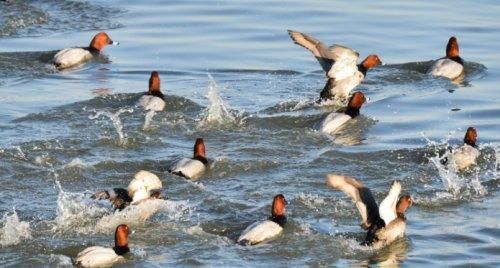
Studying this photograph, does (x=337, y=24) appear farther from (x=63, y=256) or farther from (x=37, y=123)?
(x=63, y=256)

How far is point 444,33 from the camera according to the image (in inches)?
907

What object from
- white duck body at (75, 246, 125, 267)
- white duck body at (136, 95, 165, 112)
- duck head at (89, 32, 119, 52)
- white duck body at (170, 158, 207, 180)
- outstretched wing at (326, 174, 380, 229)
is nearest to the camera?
white duck body at (75, 246, 125, 267)

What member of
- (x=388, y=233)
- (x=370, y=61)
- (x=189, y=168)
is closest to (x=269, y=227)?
(x=388, y=233)

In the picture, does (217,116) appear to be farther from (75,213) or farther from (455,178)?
(75,213)

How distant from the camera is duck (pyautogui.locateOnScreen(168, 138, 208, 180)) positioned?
48.4ft

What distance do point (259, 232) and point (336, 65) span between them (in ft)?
20.1

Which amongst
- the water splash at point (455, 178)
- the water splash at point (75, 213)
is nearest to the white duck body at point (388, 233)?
the water splash at point (455, 178)

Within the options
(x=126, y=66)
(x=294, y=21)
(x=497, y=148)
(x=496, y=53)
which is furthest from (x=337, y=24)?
(x=497, y=148)

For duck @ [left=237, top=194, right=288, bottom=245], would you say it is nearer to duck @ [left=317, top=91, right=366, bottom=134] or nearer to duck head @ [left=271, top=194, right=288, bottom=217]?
duck head @ [left=271, top=194, right=288, bottom=217]

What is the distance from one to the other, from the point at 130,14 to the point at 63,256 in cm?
1246

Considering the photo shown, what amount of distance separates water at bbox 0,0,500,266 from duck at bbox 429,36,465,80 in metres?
0.20

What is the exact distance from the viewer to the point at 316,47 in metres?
18.5

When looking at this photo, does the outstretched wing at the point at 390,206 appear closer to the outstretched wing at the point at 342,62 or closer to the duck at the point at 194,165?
the duck at the point at 194,165

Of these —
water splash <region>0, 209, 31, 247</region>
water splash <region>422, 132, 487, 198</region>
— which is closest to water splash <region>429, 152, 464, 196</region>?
water splash <region>422, 132, 487, 198</region>
